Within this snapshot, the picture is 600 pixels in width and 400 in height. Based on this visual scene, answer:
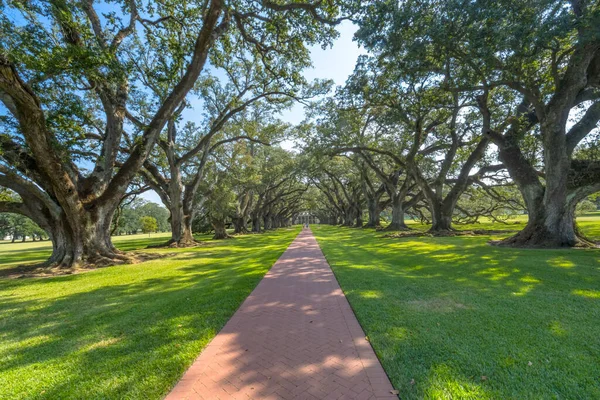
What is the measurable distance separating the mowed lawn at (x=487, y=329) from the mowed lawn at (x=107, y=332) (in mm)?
2469

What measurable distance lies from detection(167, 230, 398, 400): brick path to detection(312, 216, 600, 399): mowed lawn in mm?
259

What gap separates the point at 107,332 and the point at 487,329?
5.51 m

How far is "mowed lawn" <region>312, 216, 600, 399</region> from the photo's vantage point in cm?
243

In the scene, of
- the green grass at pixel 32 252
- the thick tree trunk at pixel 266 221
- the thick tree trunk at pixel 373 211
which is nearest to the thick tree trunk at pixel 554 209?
the thick tree trunk at pixel 373 211

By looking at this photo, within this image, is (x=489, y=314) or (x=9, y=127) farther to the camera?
(x=9, y=127)

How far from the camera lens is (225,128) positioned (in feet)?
68.1

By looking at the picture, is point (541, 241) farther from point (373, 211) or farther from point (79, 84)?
point (373, 211)

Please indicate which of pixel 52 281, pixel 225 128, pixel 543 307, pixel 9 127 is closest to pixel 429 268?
pixel 543 307

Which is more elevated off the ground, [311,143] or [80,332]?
[311,143]

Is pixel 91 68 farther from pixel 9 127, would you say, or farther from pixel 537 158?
pixel 537 158

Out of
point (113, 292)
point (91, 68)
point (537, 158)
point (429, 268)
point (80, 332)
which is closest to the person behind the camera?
point (80, 332)

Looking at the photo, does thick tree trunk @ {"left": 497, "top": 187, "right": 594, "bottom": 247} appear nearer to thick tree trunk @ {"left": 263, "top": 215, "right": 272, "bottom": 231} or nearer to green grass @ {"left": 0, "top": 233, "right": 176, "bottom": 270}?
green grass @ {"left": 0, "top": 233, "right": 176, "bottom": 270}

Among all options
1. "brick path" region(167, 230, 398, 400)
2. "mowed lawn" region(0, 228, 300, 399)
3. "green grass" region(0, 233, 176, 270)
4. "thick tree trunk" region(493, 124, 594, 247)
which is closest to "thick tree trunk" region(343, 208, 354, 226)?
"green grass" region(0, 233, 176, 270)

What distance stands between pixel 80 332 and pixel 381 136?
22.1m
